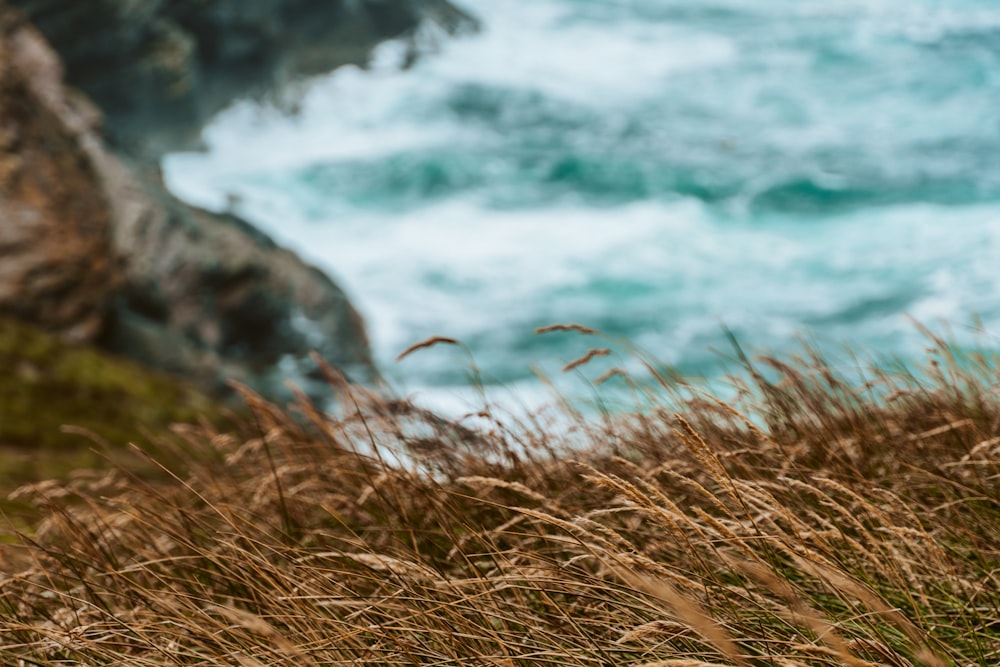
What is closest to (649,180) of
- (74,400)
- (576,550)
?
(74,400)

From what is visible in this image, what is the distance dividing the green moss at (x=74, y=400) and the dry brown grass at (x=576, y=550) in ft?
22.0

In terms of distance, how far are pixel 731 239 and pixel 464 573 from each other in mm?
22054

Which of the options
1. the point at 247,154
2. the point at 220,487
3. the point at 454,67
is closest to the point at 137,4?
the point at 247,154

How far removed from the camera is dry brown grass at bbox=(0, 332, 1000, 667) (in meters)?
1.50

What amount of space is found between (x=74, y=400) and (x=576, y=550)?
33.0 ft

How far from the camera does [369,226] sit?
2758cm

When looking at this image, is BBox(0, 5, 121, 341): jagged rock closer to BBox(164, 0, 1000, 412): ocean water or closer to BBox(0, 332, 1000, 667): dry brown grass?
BBox(164, 0, 1000, 412): ocean water

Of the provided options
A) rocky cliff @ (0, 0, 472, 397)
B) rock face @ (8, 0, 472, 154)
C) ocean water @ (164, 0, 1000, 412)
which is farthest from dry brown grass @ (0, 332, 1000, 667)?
rock face @ (8, 0, 472, 154)

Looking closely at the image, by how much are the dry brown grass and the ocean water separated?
633cm

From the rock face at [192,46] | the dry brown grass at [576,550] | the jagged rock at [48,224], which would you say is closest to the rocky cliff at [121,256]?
the jagged rock at [48,224]

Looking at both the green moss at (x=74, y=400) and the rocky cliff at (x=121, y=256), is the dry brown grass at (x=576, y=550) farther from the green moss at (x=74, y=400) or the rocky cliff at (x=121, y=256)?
the green moss at (x=74, y=400)

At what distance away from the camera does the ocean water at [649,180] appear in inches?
730

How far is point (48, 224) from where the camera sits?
1219 cm

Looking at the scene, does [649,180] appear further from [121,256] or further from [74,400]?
[74,400]
